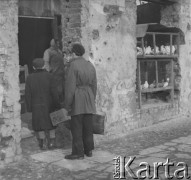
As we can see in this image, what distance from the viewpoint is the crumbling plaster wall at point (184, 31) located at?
9328 millimetres

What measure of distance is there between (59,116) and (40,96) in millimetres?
472

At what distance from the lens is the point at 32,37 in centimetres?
1000

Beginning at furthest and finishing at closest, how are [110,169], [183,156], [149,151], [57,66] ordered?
[57,66] < [149,151] < [183,156] < [110,169]

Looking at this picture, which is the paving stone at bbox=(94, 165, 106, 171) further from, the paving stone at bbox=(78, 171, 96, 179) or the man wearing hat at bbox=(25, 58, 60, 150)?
the man wearing hat at bbox=(25, 58, 60, 150)

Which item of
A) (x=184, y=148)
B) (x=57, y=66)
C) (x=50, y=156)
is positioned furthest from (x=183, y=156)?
(x=57, y=66)

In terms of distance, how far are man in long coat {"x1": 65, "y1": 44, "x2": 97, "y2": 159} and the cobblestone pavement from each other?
292mm

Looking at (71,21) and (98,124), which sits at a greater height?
(71,21)

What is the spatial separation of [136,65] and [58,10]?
2.06 meters

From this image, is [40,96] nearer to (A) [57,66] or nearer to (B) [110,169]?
(A) [57,66]

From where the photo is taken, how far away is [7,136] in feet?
18.6

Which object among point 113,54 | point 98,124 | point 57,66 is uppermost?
point 113,54

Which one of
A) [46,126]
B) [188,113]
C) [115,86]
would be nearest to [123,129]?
[115,86]

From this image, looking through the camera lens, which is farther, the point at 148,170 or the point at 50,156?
the point at 50,156

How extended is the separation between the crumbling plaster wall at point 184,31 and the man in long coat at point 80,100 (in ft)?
13.8
